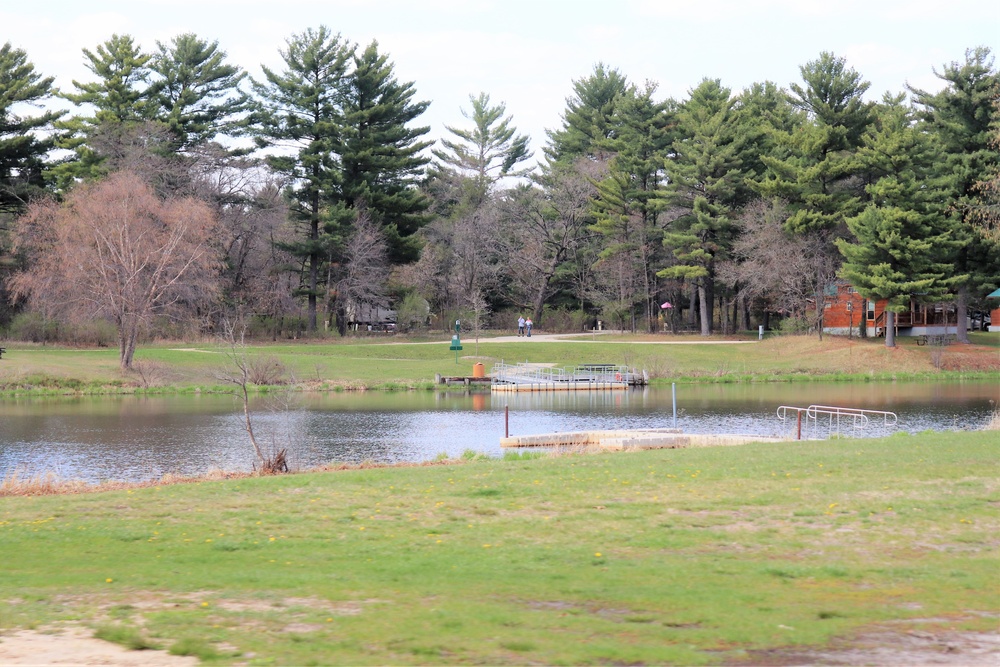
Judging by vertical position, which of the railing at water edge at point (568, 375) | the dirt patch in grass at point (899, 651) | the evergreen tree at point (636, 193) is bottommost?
the dirt patch in grass at point (899, 651)

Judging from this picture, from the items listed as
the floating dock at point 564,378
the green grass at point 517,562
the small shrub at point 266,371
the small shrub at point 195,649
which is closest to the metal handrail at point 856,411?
the green grass at point 517,562

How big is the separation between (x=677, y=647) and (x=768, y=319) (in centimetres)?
7276

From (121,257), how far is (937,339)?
4664 cm

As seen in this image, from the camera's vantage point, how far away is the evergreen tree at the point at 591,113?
3167 inches

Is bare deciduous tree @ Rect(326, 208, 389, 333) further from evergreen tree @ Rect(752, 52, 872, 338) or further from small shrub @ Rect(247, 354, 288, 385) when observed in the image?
evergreen tree @ Rect(752, 52, 872, 338)

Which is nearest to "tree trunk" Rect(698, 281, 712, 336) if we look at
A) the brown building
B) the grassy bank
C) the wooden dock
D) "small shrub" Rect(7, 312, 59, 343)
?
the grassy bank

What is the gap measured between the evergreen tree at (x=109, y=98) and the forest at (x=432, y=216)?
0.54 feet

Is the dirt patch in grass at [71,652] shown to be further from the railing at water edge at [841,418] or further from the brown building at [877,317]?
the brown building at [877,317]

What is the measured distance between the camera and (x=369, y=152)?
6359cm

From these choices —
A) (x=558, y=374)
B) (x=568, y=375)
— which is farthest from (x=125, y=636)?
(x=558, y=374)

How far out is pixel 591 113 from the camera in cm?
8212

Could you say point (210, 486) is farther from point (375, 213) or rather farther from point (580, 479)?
point (375, 213)

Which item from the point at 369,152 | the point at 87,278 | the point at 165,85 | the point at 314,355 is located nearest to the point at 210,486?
the point at 87,278

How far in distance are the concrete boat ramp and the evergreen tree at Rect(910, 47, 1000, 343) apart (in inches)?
1360
